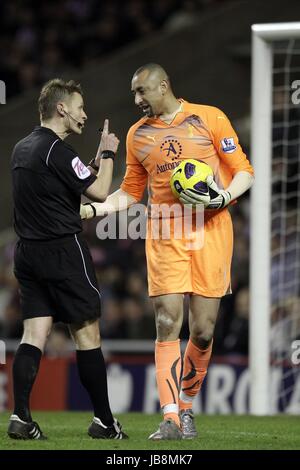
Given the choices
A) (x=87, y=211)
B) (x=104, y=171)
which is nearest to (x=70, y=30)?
(x=87, y=211)

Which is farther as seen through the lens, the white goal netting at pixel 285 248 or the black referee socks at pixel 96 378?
the white goal netting at pixel 285 248

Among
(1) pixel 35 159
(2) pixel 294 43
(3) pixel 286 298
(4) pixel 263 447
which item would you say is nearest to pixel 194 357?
(4) pixel 263 447

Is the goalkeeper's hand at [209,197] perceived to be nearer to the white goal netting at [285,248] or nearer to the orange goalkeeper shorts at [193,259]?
the orange goalkeeper shorts at [193,259]

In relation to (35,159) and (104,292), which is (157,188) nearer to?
(35,159)

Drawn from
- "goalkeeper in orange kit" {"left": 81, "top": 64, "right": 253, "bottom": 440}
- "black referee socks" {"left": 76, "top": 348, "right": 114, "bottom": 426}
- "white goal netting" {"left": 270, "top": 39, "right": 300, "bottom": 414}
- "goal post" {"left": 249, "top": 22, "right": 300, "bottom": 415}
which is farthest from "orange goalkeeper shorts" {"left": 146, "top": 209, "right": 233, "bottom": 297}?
"white goal netting" {"left": 270, "top": 39, "right": 300, "bottom": 414}

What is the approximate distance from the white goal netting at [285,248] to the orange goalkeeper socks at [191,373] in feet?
9.56

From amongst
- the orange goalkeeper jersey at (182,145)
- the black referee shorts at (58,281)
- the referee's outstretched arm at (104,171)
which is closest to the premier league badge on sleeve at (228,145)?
the orange goalkeeper jersey at (182,145)

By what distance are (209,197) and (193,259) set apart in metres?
0.42

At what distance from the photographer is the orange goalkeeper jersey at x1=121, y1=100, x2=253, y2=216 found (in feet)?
22.4

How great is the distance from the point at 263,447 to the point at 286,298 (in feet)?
18.6

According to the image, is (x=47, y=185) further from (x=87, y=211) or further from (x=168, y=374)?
(x=168, y=374)

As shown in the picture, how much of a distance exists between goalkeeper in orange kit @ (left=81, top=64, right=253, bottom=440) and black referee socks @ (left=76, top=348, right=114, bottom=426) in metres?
0.35

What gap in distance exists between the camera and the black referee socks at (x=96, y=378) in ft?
21.3
